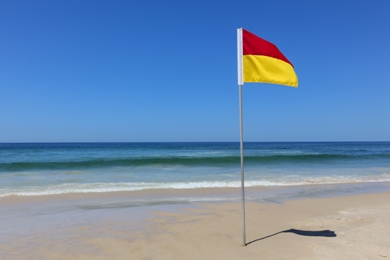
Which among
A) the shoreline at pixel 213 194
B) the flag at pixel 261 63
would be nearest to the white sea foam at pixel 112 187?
the shoreline at pixel 213 194

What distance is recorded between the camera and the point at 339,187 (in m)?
11.3

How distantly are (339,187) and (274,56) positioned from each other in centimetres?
884

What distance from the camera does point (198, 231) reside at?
212 inches

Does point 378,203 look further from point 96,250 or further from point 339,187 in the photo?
point 96,250

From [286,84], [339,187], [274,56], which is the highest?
[274,56]

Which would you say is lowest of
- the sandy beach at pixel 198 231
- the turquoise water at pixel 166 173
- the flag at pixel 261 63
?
the turquoise water at pixel 166 173

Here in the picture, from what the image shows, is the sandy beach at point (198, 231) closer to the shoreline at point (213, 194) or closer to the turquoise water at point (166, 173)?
the shoreline at point (213, 194)

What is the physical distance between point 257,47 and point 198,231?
3621 millimetres

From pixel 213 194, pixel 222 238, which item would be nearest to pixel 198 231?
pixel 222 238

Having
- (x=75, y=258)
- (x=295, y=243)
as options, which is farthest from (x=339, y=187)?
(x=75, y=258)

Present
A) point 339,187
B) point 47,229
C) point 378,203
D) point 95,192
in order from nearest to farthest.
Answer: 1. point 47,229
2. point 378,203
3. point 95,192
4. point 339,187

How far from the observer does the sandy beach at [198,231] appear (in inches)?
169

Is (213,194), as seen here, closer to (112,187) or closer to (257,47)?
(112,187)

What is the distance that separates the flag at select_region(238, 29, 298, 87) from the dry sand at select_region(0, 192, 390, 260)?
2.74 meters
